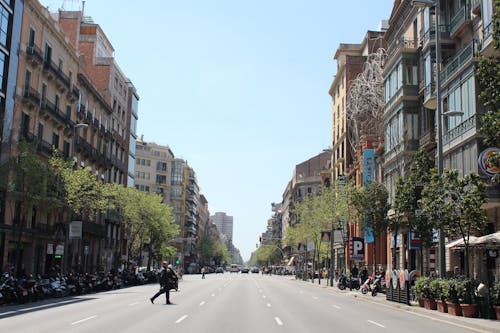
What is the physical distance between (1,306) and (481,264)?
969 inches

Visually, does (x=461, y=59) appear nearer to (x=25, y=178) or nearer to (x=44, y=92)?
(x=25, y=178)

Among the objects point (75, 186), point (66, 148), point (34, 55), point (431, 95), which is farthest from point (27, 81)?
point (431, 95)

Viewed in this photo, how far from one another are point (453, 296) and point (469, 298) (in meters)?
0.91

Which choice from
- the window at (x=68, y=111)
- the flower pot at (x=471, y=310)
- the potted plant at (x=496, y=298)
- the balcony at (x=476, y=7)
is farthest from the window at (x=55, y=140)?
the potted plant at (x=496, y=298)

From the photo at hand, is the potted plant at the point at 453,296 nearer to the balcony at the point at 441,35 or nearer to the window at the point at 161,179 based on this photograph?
the balcony at the point at 441,35


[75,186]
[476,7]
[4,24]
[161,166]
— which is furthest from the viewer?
[161,166]

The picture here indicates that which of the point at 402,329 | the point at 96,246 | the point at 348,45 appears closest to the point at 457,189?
A: the point at 402,329

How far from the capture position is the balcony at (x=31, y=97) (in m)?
43.4

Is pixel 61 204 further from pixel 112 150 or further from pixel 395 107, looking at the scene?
pixel 112 150

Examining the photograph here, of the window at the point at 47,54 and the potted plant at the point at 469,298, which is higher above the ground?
the window at the point at 47,54

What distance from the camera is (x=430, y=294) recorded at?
24031 millimetres

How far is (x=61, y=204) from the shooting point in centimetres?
3744

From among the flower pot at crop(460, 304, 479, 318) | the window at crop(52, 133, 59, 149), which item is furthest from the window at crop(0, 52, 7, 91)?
the flower pot at crop(460, 304, 479, 318)

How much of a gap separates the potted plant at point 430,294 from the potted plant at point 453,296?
147cm
